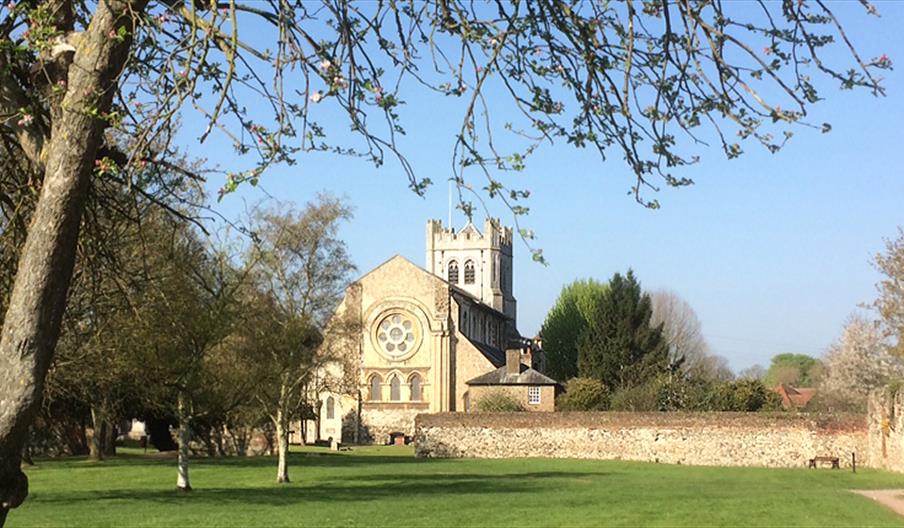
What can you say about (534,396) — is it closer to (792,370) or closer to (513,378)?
(513,378)

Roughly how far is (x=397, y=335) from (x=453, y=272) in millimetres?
35368

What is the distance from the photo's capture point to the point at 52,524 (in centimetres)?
1945

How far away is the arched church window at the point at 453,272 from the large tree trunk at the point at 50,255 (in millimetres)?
101261

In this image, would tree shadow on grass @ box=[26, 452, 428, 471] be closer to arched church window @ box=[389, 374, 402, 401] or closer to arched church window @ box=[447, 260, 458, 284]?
arched church window @ box=[389, 374, 402, 401]

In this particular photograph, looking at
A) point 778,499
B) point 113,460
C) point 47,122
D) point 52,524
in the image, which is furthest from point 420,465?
point 47,122

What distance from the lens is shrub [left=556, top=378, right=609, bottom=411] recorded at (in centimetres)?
5953

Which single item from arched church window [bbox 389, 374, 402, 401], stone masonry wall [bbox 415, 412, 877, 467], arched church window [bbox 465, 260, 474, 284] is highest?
arched church window [bbox 465, 260, 474, 284]

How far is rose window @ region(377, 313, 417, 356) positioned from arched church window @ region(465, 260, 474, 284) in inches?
1344

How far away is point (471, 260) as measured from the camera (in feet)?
349

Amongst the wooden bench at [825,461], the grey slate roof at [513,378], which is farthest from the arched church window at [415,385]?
the wooden bench at [825,461]

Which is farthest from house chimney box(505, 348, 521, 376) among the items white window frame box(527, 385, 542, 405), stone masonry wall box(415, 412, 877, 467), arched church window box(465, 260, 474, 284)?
arched church window box(465, 260, 474, 284)

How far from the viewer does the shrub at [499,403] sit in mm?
61531

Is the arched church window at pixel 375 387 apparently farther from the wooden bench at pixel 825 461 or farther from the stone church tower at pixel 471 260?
the stone church tower at pixel 471 260

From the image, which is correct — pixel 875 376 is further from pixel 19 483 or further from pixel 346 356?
pixel 19 483
